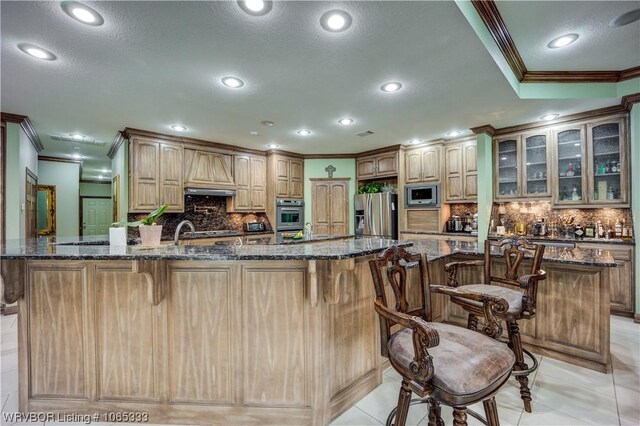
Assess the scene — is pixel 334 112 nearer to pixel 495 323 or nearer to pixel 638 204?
pixel 495 323

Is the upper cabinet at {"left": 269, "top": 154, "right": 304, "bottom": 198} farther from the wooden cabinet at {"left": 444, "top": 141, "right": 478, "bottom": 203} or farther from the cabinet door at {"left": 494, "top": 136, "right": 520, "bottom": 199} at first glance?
the cabinet door at {"left": 494, "top": 136, "right": 520, "bottom": 199}

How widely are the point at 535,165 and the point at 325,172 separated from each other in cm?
380

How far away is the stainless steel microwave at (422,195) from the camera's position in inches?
208

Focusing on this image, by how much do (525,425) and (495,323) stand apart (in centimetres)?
80

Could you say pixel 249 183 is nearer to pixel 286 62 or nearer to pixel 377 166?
pixel 377 166

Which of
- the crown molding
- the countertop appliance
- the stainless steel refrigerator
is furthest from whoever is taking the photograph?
the countertop appliance

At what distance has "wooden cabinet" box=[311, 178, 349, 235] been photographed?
6.39m

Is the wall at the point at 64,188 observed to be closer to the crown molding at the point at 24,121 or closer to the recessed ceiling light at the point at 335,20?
the crown molding at the point at 24,121

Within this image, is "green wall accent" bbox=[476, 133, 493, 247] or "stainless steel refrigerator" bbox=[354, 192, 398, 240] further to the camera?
"stainless steel refrigerator" bbox=[354, 192, 398, 240]

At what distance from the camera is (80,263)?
1812mm

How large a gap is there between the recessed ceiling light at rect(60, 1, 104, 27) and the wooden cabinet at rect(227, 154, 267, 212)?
146 inches


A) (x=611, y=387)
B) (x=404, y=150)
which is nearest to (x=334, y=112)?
(x=404, y=150)

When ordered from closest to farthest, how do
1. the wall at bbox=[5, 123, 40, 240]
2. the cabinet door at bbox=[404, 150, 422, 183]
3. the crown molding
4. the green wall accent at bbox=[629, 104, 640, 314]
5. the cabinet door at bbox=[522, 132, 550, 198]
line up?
the green wall accent at bbox=[629, 104, 640, 314] < the crown molding < the wall at bbox=[5, 123, 40, 240] < the cabinet door at bbox=[522, 132, 550, 198] < the cabinet door at bbox=[404, 150, 422, 183]

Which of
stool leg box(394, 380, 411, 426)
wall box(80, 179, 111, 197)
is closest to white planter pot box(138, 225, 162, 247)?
stool leg box(394, 380, 411, 426)
